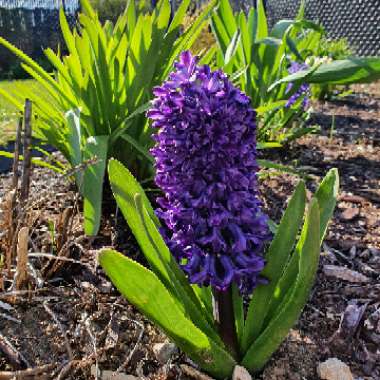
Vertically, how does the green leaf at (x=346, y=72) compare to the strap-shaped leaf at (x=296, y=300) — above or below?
above

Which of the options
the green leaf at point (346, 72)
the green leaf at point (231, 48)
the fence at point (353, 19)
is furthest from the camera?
the fence at point (353, 19)

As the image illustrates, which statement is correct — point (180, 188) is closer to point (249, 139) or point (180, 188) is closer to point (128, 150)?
point (249, 139)

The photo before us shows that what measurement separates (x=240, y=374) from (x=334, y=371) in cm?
25

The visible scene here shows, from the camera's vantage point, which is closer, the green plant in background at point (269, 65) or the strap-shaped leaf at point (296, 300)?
the strap-shaped leaf at point (296, 300)

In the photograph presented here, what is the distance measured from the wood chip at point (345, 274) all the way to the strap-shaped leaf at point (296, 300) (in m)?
0.56

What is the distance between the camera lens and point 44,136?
80.5 inches

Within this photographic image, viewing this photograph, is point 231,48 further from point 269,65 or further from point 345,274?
point 345,274

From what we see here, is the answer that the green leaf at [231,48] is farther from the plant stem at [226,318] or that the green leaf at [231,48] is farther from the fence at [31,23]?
the fence at [31,23]

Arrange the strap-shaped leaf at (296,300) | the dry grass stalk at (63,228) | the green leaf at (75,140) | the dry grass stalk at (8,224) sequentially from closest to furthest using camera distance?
the strap-shaped leaf at (296,300)
the dry grass stalk at (8,224)
the dry grass stalk at (63,228)
the green leaf at (75,140)

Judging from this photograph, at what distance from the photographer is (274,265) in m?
1.12

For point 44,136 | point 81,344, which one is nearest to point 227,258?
point 81,344

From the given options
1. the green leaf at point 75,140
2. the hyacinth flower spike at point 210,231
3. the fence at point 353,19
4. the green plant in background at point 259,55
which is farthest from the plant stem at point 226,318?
the fence at point 353,19

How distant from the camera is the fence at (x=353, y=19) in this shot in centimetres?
934

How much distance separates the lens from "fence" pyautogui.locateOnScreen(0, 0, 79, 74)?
13266 mm
